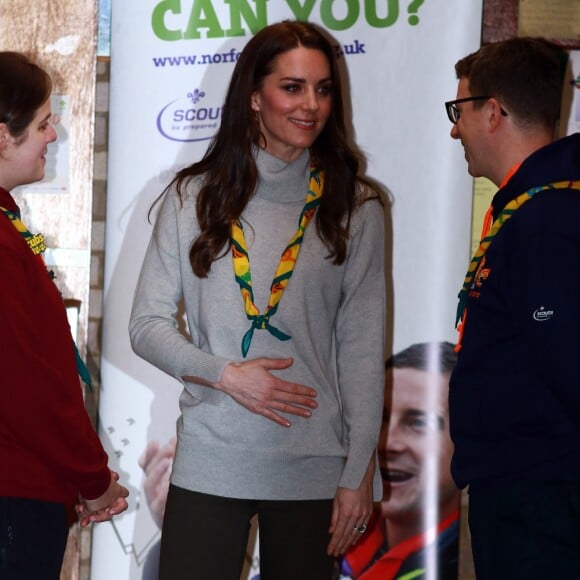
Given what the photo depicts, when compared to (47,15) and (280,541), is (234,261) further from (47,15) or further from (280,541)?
(47,15)

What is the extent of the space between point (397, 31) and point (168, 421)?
4.89 ft

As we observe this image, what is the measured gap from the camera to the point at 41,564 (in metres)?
1.67

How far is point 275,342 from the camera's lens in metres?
2.06

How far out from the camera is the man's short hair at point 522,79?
6.40 ft

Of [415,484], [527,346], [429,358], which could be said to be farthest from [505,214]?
[415,484]

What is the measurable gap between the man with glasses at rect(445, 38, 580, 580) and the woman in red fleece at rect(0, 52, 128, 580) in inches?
29.0

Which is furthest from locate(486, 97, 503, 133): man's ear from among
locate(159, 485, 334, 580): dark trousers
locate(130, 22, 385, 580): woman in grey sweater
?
locate(159, 485, 334, 580): dark trousers

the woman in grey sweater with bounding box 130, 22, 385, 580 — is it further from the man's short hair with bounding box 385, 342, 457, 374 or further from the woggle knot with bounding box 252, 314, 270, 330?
the man's short hair with bounding box 385, 342, 457, 374

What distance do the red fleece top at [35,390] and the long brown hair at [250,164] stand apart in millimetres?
472

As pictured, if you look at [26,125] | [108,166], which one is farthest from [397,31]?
[26,125]

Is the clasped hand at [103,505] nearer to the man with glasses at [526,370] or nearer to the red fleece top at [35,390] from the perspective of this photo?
the red fleece top at [35,390]

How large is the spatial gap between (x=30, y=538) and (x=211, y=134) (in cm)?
177

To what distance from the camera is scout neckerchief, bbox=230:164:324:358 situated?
2039 mm

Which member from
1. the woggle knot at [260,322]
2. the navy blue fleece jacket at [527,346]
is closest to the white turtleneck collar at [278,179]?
the woggle knot at [260,322]
